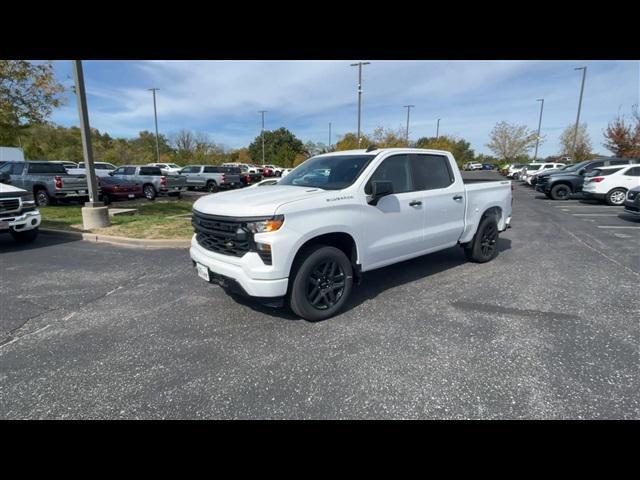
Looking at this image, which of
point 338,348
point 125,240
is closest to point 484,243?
point 338,348

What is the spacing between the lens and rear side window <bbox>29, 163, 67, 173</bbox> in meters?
12.3

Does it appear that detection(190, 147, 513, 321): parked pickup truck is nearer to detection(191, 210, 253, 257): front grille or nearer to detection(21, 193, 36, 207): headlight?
detection(191, 210, 253, 257): front grille

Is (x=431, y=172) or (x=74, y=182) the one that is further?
(x=74, y=182)

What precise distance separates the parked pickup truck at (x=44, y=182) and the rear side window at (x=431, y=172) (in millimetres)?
12704

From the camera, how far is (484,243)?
566cm

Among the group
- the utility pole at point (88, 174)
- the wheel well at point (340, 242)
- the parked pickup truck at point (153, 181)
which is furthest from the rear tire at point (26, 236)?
the parked pickup truck at point (153, 181)

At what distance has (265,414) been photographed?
7.32 ft

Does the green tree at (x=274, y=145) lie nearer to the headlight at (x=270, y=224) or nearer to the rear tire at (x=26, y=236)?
the rear tire at (x=26, y=236)

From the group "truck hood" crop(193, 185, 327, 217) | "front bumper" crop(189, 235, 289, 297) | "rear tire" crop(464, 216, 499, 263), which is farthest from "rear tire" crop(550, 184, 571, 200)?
"front bumper" crop(189, 235, 289, 297)

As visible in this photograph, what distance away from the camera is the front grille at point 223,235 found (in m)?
3.21

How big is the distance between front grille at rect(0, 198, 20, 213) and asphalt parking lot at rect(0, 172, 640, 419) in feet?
6.40

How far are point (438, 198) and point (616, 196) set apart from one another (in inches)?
534

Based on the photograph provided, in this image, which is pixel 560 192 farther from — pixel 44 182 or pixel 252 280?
pixel 44 182
